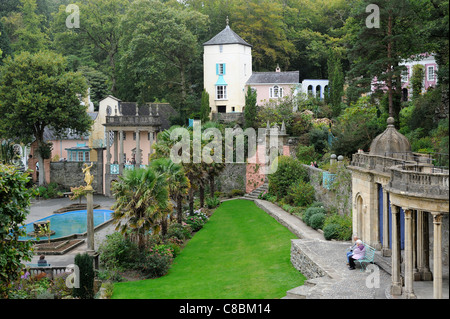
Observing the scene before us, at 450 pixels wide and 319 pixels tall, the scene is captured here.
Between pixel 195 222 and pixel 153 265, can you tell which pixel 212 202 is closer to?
pixel 195 222

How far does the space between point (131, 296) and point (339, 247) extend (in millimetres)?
9783

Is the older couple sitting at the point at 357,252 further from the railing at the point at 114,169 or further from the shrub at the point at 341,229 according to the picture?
the railing at the point at 114,169

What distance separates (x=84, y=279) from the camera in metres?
23.4

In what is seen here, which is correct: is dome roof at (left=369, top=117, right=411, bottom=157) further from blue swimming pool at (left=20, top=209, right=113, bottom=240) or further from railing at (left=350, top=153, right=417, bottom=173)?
blue swimming pool at (left=20, top=209, right=113, bottom=240)

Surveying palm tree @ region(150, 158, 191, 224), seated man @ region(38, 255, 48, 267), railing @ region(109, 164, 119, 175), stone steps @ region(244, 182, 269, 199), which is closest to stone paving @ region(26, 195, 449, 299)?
seated man @ region(38, 255, 48, 267)

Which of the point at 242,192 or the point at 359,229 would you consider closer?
the point at 359,229

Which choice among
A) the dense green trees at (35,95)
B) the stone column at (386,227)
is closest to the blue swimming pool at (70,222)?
the dense green trees at (35,95)

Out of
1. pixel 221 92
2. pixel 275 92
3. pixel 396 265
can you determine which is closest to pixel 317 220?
pixel 396 265

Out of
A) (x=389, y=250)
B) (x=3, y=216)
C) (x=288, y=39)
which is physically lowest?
(x=389, y=250)

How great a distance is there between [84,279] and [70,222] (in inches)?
668

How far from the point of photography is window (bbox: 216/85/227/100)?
56.4m

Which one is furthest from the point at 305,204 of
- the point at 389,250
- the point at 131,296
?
the point at 131,296

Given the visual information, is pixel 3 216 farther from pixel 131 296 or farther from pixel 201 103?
pixel 201 103
